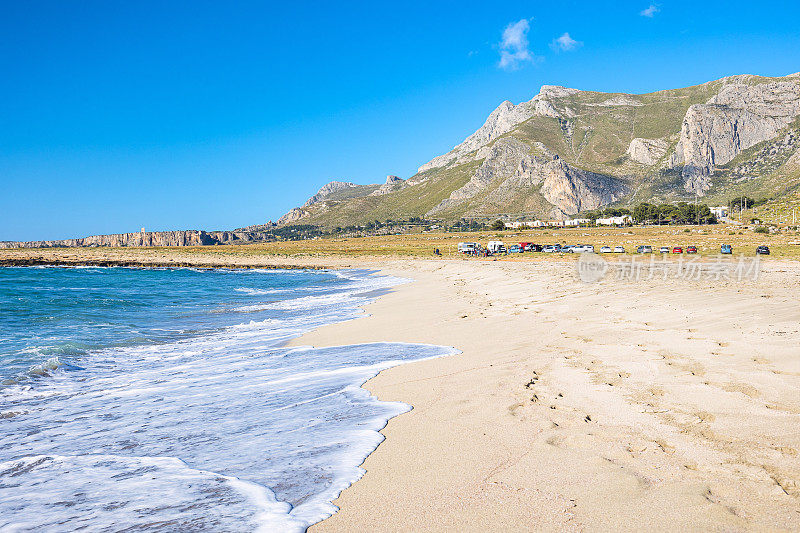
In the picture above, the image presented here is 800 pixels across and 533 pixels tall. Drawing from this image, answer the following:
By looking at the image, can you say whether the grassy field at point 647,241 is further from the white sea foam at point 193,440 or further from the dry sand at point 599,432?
the white sea foam at point 193,440

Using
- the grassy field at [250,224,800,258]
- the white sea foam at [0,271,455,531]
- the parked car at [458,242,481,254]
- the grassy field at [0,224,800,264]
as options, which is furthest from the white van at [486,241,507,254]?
the white sea foam at [0,271,455,531]

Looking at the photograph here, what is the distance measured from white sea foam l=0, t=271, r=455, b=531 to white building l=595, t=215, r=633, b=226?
140m

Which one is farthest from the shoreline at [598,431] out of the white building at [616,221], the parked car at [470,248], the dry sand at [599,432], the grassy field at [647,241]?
the white building at [616,221]

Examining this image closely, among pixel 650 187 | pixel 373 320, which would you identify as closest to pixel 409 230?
pixel 650 187

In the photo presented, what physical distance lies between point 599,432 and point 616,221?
14641 centimetres

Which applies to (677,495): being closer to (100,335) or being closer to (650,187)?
(100,335)

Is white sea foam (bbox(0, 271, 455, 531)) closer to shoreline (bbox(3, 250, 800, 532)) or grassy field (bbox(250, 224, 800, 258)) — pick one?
shoreline (bbox(3, 250, 800, 532))

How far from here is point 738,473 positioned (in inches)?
155

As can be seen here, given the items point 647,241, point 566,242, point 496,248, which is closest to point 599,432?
point 496,248

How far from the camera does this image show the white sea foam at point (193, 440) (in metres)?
4.11

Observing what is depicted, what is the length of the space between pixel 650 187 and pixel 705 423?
726 feet

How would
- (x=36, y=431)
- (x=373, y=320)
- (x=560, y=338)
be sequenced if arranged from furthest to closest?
(x=373, y=320), (x=560, y=338), (x=36, y=431)

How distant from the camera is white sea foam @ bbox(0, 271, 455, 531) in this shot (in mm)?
4113

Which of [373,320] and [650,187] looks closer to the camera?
[373,320]
